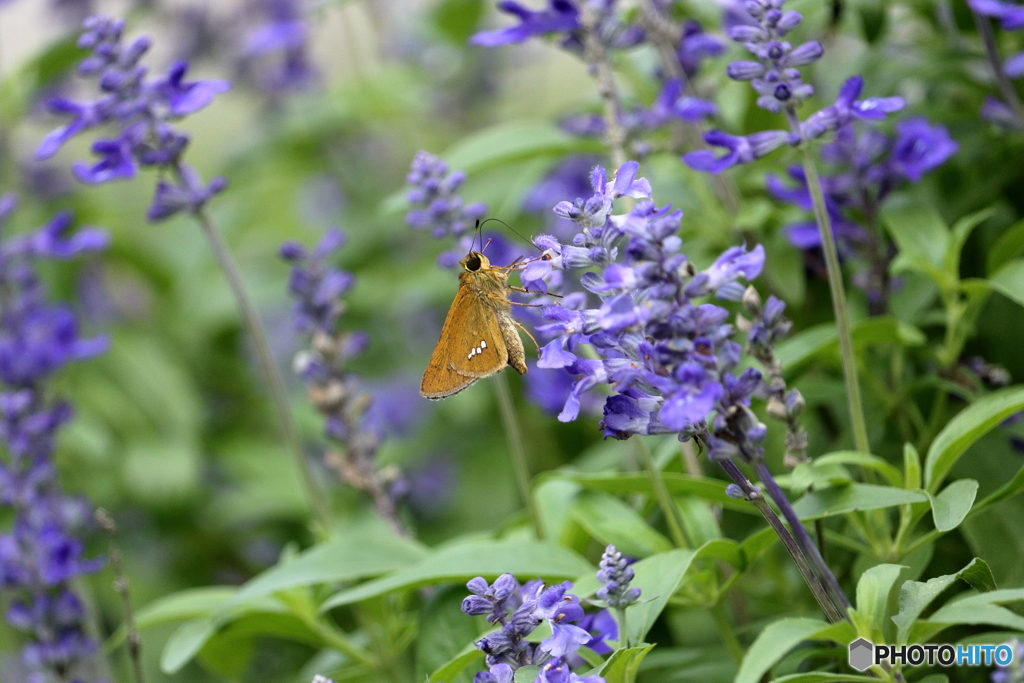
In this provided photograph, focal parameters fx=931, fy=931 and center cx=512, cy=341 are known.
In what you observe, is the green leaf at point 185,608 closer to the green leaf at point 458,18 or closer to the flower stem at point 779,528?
the flower stem at point 779,528

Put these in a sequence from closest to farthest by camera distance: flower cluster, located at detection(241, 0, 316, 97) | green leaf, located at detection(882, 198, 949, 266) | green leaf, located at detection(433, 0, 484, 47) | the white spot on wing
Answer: the white spot on wing
green leaf, located at detection(882, 198, 949, 266)
green leaf, located at detection(433, 0, 484, 47)
flower cluster, located at detection(241, 0, 316, 97)

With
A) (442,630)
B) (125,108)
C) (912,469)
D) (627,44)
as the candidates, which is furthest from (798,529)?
(125,108)

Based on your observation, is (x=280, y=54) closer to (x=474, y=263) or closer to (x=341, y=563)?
(x=474, y=263)

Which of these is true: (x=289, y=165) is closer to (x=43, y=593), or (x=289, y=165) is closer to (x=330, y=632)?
(x=43, y=593)

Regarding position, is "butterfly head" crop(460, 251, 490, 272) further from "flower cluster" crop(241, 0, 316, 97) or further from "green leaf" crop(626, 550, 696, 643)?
"flower cluster" crop(241, 0, 316, 97)

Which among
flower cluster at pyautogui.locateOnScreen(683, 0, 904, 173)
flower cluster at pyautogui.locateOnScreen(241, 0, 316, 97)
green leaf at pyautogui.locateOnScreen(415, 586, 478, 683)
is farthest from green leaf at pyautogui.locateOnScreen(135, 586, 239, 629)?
flower cluster at pyautogui.locateOnScreen(241, 0, 316, 97)

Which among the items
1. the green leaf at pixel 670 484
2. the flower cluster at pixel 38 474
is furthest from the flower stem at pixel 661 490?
the flower cluster at pixel 38 474

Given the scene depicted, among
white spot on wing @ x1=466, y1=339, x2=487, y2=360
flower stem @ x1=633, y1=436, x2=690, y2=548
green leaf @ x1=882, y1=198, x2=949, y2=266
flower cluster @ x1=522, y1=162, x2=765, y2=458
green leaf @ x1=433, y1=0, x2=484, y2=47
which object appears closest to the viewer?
flower cluster @ x1=522, y1=162, x2=765, y2=458
